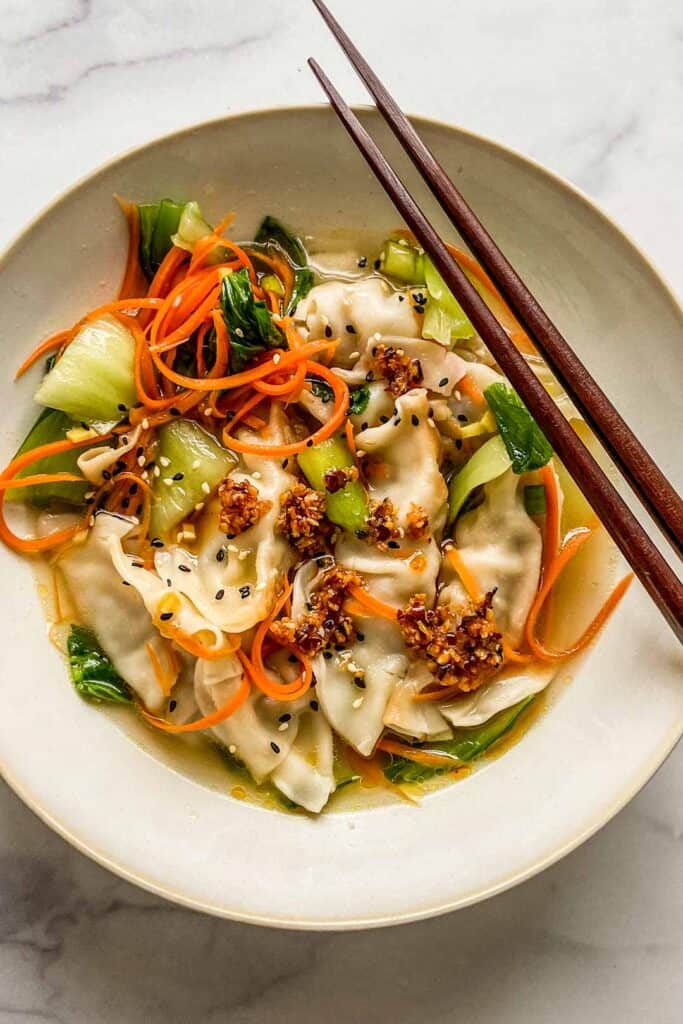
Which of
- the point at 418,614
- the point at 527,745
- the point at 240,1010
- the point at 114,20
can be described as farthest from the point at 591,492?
the point at 114,20

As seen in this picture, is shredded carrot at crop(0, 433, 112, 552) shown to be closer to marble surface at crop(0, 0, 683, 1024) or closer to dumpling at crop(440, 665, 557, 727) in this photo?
marble surface at crop(0, 0, 683, 1024)

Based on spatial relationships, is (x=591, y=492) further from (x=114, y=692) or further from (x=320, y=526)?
(x=114, y=692)

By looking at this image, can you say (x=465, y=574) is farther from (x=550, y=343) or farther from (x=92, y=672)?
(x=92, y=672)

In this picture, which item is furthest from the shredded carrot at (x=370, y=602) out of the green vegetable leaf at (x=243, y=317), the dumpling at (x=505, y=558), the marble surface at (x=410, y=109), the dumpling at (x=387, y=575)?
the marble surface at (x=410, y=109)

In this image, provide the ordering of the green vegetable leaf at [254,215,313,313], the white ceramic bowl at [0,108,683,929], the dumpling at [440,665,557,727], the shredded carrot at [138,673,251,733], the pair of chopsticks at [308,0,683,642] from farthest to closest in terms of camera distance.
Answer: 1. the green vegetable leaf at [254,215,313,313]
2. the dumpling at [440,665,557,727]
3. the shredded carrot at [138,673,251,733]
4. the white ceramic bowl at [0,108,683,929]
5. the pair of chopsticks at [308,0,683,642]

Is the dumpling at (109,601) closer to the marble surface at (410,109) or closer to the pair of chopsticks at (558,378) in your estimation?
the marble surface at (410,109)

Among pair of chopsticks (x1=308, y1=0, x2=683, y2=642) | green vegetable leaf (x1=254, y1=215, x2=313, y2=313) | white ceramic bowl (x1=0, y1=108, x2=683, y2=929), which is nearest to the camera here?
pair of chopsticks (x1=308, y1=0, x2=683, y2=642)

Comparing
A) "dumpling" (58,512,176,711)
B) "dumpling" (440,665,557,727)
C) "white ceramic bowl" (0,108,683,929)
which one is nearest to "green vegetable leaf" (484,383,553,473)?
"white ceramic bowl" (0,108,683,929)
